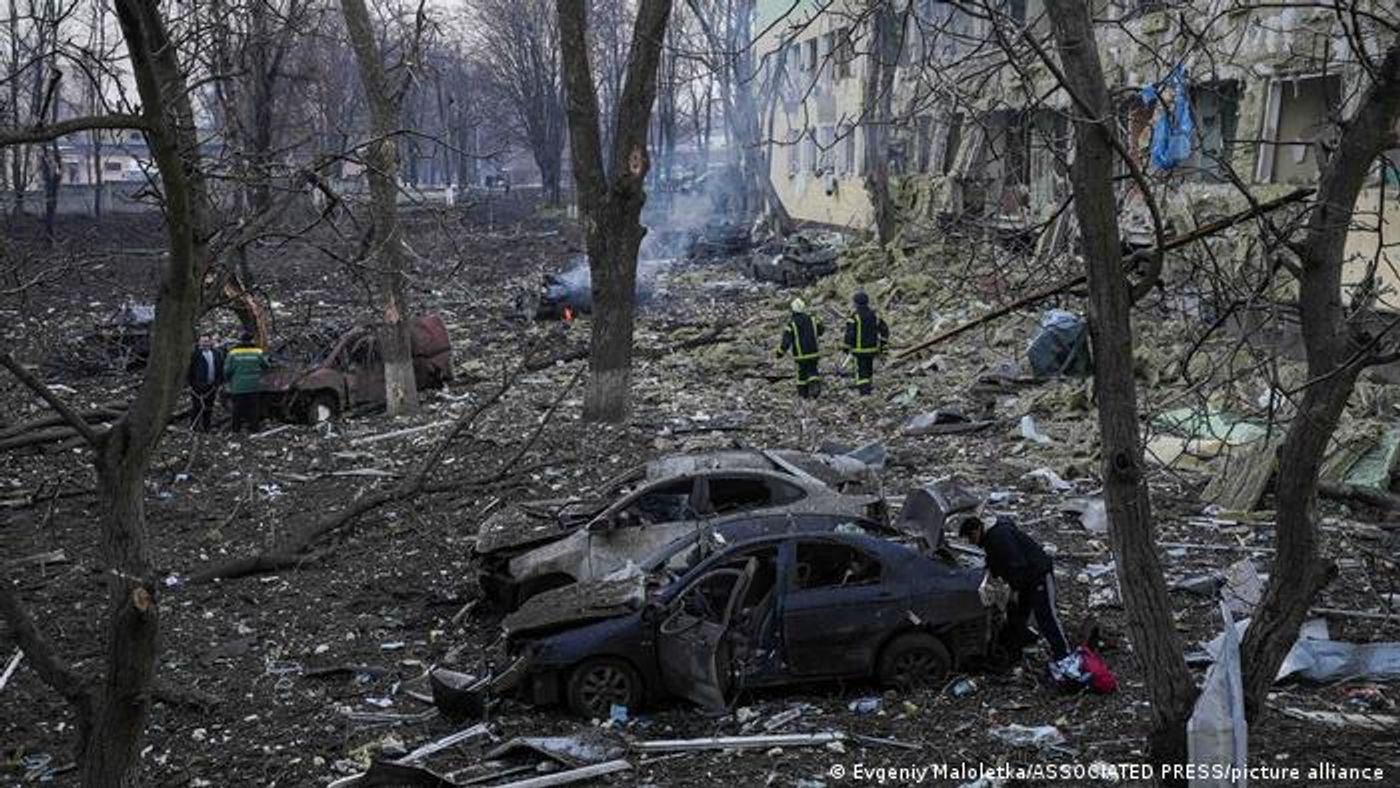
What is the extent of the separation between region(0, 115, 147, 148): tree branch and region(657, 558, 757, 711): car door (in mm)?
4897

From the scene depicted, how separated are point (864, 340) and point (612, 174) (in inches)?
197

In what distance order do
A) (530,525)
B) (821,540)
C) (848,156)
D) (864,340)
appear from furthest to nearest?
(848,156)
(864,340)
(530,525)
(821,540)

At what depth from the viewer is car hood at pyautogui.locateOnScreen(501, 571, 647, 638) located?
27.2 feet

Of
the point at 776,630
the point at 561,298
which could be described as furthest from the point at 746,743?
the point at 561,298

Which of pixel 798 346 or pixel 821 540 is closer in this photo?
pixel 821 540

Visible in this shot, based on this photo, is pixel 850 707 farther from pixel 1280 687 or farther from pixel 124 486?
pixel 124 486

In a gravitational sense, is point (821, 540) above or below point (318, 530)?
above

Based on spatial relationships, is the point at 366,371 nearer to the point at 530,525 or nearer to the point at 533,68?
the point at 530,525

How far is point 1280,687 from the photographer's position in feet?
25.9

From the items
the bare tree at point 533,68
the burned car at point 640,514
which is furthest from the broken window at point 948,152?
the bare tree at point 533,68

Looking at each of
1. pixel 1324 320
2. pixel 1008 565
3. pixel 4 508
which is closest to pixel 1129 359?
pixel 1324 320

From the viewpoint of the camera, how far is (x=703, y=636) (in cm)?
799

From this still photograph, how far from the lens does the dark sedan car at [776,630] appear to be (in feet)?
26.6

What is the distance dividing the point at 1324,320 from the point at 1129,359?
0.77 m
